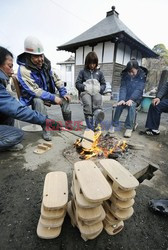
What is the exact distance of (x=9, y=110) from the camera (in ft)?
5.90

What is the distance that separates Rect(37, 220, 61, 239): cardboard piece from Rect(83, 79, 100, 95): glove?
105 inches

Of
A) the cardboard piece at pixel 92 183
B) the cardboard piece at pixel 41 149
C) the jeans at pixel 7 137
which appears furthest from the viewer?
the cardboard piece at pixel 41 149

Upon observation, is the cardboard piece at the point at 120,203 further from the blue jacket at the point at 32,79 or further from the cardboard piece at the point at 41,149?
the blue jacket at the point at 32,79

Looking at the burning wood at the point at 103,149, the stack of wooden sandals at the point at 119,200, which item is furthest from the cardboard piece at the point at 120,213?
the burning wood at the point at 103,149

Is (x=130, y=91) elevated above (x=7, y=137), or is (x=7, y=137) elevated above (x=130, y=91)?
(x=130, y=91)

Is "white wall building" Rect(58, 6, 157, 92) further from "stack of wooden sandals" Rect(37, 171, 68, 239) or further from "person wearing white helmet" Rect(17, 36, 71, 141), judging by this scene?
"stack of wooden sandals" Rect(37, 171, 68, 239)

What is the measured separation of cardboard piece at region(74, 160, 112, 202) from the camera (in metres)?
0.85

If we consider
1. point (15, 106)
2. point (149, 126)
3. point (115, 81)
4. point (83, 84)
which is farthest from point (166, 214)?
point (115, 81)

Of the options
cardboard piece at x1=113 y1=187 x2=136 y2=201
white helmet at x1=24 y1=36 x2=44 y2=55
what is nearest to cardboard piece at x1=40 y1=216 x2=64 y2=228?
cardboard piece at x1=113 y1=187 x2=136 y2=201

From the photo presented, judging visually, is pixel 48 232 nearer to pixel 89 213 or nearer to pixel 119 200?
pixel 89 213

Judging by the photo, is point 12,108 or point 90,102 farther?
point 90,102

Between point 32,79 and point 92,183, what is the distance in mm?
2344

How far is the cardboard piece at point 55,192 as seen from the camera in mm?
917

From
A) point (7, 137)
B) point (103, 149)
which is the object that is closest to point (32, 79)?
point (7, 137)
